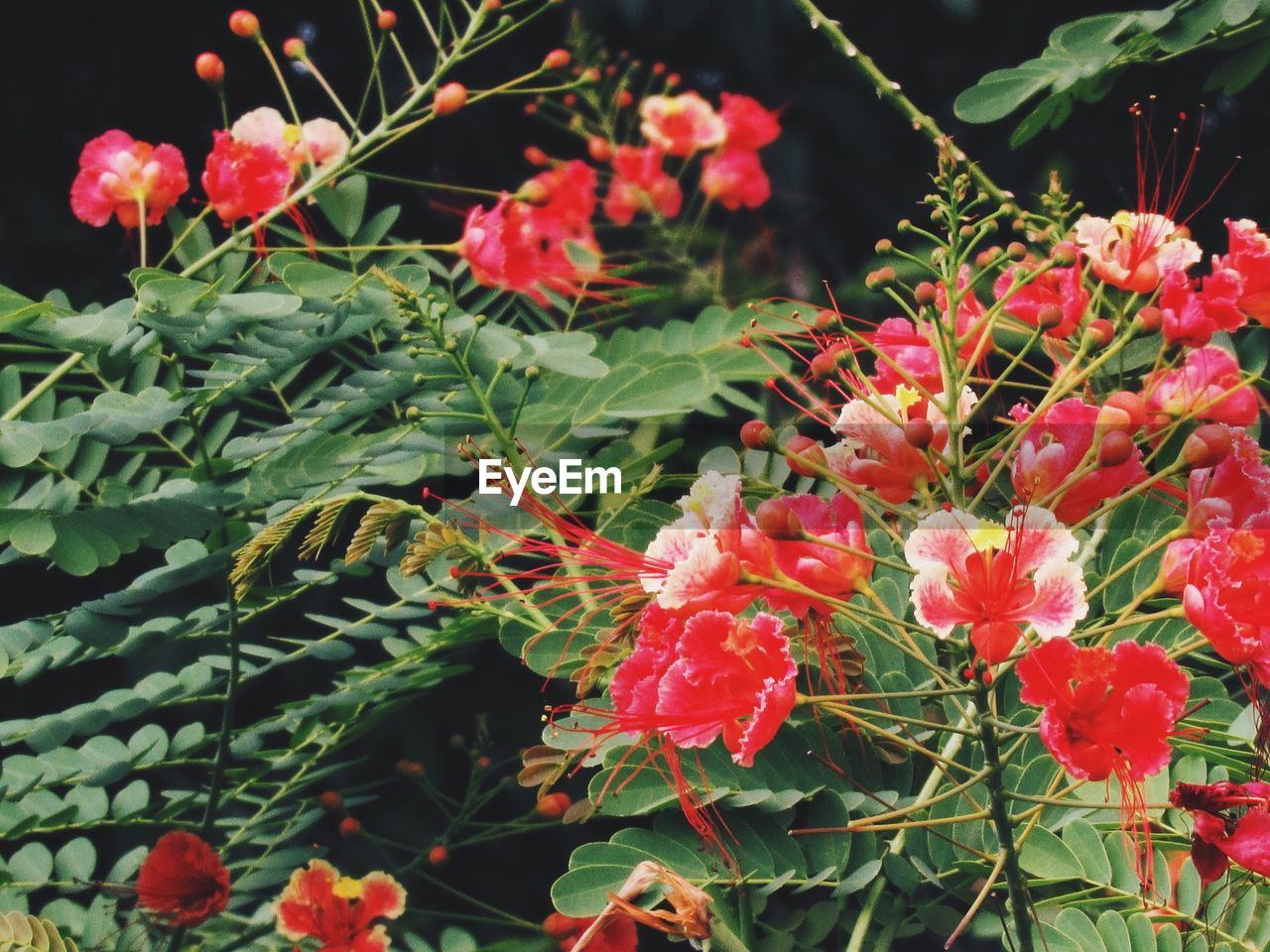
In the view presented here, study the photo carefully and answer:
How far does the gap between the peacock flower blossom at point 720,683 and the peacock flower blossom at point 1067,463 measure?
176 millimetres

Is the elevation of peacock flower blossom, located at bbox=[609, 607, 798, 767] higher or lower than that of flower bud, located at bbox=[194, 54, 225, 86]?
lower

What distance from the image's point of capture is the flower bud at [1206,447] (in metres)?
0.84

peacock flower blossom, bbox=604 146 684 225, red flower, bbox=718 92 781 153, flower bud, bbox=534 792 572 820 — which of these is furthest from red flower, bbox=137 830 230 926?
red flower, bbox=718 92 781 153

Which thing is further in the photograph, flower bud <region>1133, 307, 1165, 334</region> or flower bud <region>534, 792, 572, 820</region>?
flower bud <region>534, 792, 572, 820</region>

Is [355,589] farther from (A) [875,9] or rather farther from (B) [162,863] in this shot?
(A) [875,9]

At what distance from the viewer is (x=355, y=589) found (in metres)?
1.86

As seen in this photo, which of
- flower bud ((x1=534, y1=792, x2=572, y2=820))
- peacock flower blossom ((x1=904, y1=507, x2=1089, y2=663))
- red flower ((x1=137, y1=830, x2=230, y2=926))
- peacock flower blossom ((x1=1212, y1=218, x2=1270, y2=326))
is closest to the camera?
peacock flower blossom ((x1=904, y1=507, x2=1089, y2=663))

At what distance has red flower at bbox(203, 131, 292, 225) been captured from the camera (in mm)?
1417

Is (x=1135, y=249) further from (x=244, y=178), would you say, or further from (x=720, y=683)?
(x=244, y=178)

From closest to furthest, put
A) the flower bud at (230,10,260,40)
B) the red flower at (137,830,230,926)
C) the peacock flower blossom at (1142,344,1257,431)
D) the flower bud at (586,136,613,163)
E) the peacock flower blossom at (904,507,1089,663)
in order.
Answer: the peacock flower blossom at (904,507,1089,663) < the peacock flower blossom at (1142,344,1257,431) < the red flower at (137,830,230,926) < the flower bud at (230,10,260,40) < the flower bud at (586,136,613,163)

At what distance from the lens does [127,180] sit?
1509 mm

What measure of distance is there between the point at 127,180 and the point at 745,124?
1219 millimetres

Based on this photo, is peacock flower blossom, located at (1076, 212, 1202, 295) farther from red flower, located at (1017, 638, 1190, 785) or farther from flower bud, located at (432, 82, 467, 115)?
flower bud, located at (432, 82, 467, 115)

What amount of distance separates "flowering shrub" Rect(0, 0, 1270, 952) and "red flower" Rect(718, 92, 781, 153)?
2.48 ft
